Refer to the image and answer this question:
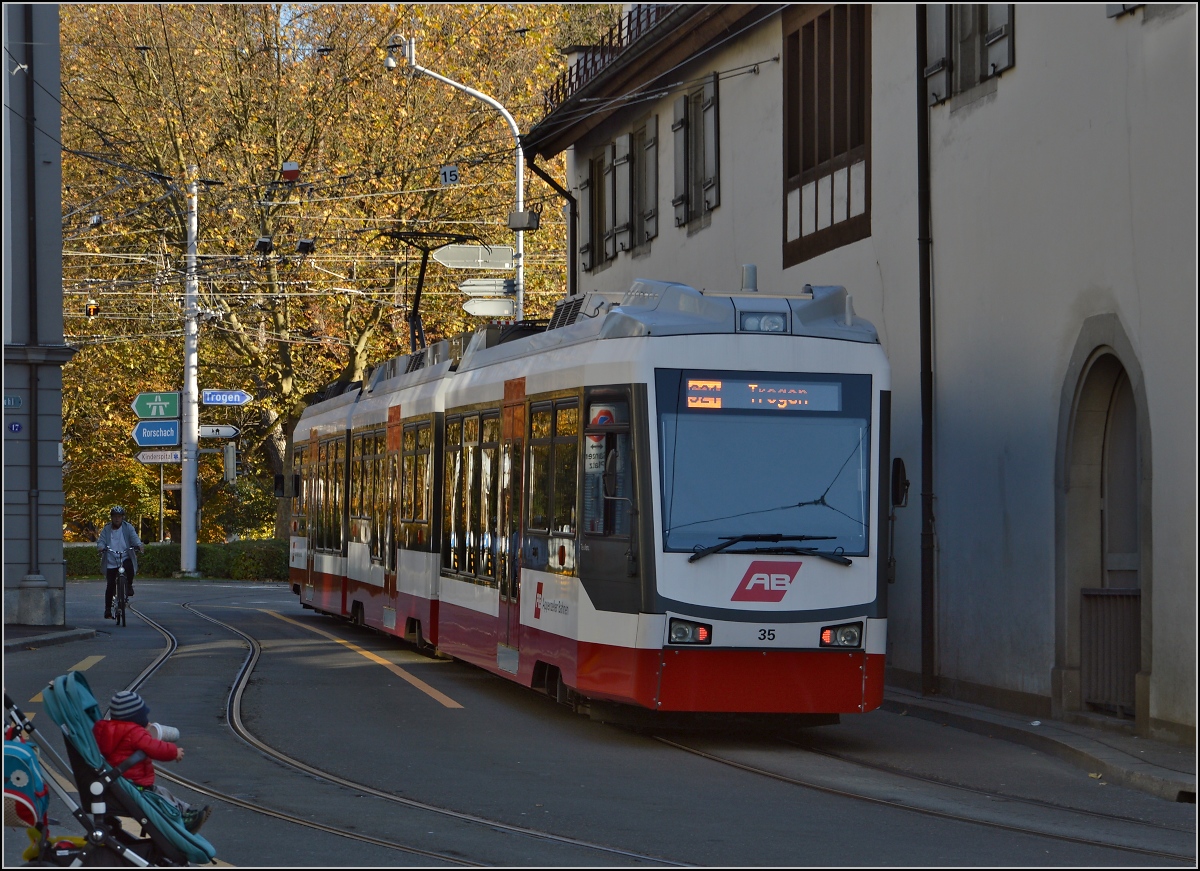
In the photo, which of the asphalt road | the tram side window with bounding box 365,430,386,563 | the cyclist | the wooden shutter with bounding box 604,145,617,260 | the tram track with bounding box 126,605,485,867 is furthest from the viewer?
the wooden shutter with bounding box 604,145,617,260

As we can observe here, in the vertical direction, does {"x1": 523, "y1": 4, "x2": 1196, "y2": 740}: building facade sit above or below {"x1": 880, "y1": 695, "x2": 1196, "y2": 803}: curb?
above

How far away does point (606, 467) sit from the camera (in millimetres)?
12820

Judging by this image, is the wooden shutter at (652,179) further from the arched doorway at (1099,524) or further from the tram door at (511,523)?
the arched doorway at (1099,524)

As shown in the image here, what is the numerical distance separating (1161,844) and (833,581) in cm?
374

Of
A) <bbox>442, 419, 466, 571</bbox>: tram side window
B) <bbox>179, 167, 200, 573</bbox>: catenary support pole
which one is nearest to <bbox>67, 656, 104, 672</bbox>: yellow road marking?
<bbox>442, 419, 466, 571</bbox>: tram side window

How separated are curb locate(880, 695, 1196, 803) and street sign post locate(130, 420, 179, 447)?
82.3 feet

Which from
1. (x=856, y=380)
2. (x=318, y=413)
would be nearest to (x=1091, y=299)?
(x=856, y=380)

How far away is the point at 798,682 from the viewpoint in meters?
12.6

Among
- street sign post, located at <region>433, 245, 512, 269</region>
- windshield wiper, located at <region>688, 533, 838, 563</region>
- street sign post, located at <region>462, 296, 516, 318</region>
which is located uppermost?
street sign post, located at <region>433, 245, 512, 269</region>

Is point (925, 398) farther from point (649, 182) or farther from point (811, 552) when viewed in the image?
point (649, 182)

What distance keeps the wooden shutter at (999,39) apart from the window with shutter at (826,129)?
2995 millimetres

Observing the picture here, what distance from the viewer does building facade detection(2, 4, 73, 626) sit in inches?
970

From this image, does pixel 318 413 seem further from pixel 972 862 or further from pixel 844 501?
pixel 972 862

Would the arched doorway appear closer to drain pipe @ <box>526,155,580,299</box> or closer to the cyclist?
the cyclist
